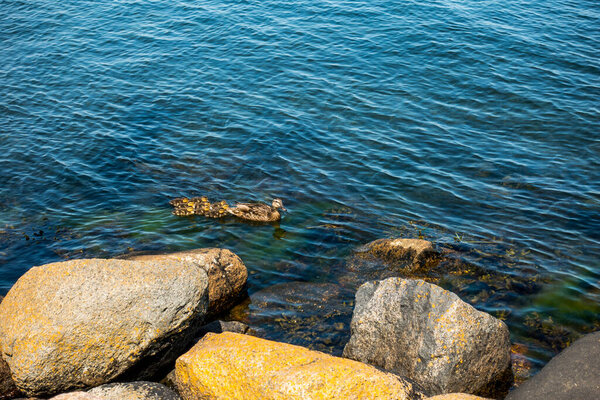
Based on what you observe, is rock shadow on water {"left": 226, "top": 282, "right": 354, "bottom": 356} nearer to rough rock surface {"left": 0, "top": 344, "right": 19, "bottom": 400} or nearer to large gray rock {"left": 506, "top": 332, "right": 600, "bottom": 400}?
large gray rock {"left": 506, "top": 332, "right": 600, "bottom": 400}

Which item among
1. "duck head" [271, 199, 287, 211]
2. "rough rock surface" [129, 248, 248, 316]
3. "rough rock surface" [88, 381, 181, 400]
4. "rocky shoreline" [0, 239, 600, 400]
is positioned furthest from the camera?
"duck head" [271, 199, 287, 211]

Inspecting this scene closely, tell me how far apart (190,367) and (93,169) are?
13.1 m

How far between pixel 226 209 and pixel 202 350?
25.4 feet

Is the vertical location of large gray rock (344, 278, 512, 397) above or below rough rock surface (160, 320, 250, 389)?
above

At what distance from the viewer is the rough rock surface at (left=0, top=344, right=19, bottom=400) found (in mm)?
8774

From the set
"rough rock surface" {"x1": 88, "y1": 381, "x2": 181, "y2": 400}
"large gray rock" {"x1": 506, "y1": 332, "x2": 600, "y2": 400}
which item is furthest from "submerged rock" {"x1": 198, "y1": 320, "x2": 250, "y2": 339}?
"large gray rock" {"x1": 506, "y1": 332, "x2": 600, "y2": 400}

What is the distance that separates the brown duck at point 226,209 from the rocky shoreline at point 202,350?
20.6 ft

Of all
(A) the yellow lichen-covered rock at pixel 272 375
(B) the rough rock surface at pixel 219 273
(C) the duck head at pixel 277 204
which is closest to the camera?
(A) the yellow lichen-covered rock at pixel 272 375

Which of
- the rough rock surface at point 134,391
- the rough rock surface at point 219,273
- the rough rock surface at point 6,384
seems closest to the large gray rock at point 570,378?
the rough rock surface at point 134,391

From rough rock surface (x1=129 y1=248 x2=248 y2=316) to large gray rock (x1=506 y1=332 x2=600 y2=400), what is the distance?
6.29m

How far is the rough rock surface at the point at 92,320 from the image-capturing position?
8.45 meters

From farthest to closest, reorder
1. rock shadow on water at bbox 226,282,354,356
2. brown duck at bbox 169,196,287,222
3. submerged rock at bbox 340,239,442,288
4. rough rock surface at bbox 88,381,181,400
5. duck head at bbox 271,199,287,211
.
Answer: duck head at bbox 271,199,287,211 → brown duck at bbox 169,196,287,222 → submerged rock at bbox 340,239,442,288 → rock shadow on water at bbox 226,282,354,356 → rough rock surface at bbox 88,381,181,400

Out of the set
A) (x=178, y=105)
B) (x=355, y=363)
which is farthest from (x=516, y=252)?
(x=178, y=105)

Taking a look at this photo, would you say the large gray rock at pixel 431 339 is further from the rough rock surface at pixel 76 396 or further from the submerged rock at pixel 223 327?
the rough rock surface at pixel 76 396
